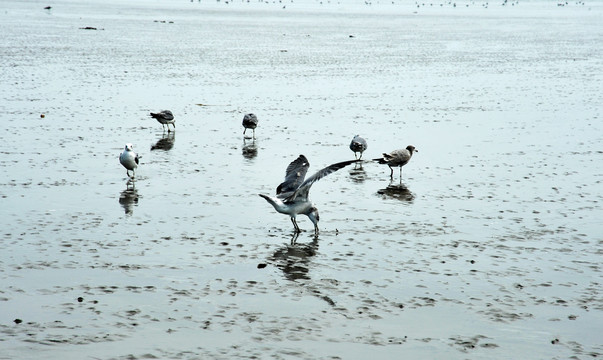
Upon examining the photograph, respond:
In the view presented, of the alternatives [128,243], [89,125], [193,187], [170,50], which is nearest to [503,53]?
[170,50]

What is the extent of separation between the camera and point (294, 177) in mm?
16125

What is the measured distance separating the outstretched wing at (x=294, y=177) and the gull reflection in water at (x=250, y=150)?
6.94m

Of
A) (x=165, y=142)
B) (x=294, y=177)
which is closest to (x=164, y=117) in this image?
(x=165, y=142)

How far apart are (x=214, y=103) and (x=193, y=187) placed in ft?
49.6

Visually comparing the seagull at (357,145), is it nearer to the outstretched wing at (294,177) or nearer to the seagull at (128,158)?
the outstretched wing at (294,177)

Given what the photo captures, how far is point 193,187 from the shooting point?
765 inches

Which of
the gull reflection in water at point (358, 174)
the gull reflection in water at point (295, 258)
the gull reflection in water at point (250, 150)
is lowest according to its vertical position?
the gull reflection in water at point (295, 258)

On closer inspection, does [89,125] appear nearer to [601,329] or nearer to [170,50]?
[601,329]

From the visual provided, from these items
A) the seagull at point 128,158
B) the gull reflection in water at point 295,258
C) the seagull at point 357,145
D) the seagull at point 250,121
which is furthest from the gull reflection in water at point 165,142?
the gull reflection in water at point 295,258

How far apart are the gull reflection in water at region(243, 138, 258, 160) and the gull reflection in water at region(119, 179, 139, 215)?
4649 millimetres

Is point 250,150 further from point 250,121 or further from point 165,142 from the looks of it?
point 165,142

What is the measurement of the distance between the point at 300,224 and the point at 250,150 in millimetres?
8121

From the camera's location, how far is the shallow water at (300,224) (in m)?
10.8

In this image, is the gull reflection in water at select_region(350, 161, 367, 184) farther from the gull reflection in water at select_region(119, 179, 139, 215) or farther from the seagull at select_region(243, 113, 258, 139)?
the gull reflection in water at select_region(119, 179, 139, 215)
